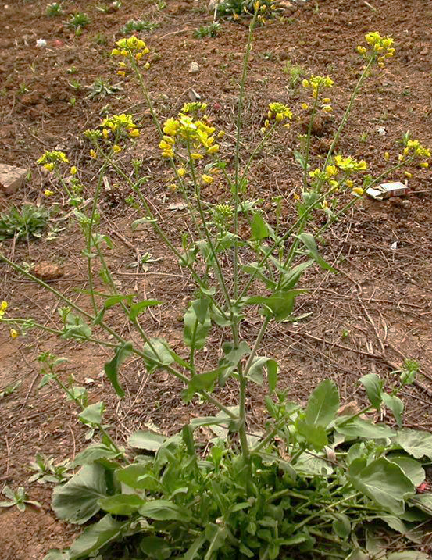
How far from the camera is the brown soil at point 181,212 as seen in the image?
293 cm

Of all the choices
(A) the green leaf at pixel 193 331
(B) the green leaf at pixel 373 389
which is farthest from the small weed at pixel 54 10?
(B) the green leaf at pixel 373 389

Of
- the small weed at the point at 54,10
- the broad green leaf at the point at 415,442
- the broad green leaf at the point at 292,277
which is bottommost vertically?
the broad green leaf at the point at 415,442

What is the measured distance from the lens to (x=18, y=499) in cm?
258

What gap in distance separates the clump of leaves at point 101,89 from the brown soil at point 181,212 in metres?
0.06

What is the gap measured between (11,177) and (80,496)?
2819 millimetres

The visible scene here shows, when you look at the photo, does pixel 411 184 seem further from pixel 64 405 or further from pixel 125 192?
pixel 64 405

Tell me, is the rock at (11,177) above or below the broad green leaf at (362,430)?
below

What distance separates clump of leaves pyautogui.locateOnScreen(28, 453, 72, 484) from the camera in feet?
8.64

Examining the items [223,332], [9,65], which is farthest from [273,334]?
[9,65]

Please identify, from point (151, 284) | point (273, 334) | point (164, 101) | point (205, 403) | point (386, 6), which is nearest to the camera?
point (205, 403)

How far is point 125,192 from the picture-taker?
4.42 metres

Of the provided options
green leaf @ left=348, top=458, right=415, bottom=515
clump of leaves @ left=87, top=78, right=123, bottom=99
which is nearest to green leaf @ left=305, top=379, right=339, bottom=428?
green leaf @ left=348, top=458, right=415, bottom=515

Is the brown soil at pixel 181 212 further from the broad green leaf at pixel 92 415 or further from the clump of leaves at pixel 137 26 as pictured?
the broad green leaf at pixel 92 415

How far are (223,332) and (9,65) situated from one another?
3922 mm
